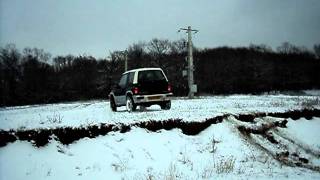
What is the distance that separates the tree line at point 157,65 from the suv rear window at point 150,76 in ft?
158

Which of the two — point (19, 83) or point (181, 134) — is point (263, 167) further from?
point (19, 83)

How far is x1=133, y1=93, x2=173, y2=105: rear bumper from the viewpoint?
56.7 feet

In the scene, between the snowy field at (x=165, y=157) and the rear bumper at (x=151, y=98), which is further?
the rear bumper at (x=151, y=98)


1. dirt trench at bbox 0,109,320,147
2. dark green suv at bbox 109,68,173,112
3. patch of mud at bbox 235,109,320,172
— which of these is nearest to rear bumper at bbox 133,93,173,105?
dark green suv at bbox 109,68,173,112

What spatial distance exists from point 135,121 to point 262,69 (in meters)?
67.1

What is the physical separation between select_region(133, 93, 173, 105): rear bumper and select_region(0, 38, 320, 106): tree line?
48327 mm

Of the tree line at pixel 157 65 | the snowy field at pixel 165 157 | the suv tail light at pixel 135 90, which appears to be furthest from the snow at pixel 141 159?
the tree line at pixel 157 65

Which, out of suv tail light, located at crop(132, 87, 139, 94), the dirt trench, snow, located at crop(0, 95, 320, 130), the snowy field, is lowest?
the snowy field

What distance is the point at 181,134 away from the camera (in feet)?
41.3

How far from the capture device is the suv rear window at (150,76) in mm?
17625

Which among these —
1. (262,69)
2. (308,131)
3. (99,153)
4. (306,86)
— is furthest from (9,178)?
(262,69)

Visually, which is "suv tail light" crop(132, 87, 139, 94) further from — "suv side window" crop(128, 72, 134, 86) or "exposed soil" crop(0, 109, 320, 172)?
"exposed soil" crop(0, 109, 320, 172)

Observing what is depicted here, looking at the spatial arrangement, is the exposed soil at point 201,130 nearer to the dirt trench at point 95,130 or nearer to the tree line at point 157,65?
the dirt trench at point 95,130

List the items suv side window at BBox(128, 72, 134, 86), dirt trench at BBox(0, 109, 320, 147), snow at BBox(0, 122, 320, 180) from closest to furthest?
snow at BBox(0, 122, 320, 180)
dirt trench at BBox(0, 109, 320, 147)
suv side window at BBox(128, 72, 134, 86)
